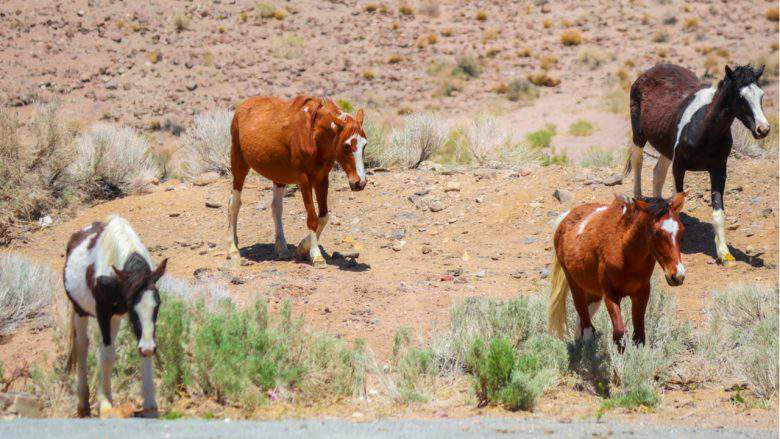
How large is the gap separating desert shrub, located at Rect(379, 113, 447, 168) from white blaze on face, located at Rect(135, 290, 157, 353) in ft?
33.4

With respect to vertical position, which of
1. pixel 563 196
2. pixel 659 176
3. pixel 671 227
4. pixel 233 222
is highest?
pixel 671 227

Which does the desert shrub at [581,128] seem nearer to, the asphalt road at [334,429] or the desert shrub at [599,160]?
the desert shrub at [599,160]

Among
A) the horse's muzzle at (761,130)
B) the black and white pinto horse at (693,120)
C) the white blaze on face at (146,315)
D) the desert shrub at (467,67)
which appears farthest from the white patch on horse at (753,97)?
the desert shrub at (467,67)

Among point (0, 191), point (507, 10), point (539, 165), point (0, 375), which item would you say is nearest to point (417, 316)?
point (0, 375)

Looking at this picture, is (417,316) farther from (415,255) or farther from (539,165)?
(539,165)

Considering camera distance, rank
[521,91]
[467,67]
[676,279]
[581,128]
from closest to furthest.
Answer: [676,279] → [581,128] → [521,91] → [467,67]

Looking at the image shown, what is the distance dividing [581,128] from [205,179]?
14.3 metres

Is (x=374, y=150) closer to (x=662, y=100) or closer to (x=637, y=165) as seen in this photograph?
(x=637, y=165)

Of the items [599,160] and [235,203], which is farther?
[599,160]

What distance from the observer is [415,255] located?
40.5ft

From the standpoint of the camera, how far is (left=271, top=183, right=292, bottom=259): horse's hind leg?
12.1 meters

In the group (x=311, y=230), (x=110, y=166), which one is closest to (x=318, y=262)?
(x=311, y=230)

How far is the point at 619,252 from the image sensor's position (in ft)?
22.9

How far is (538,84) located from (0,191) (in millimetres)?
21698
